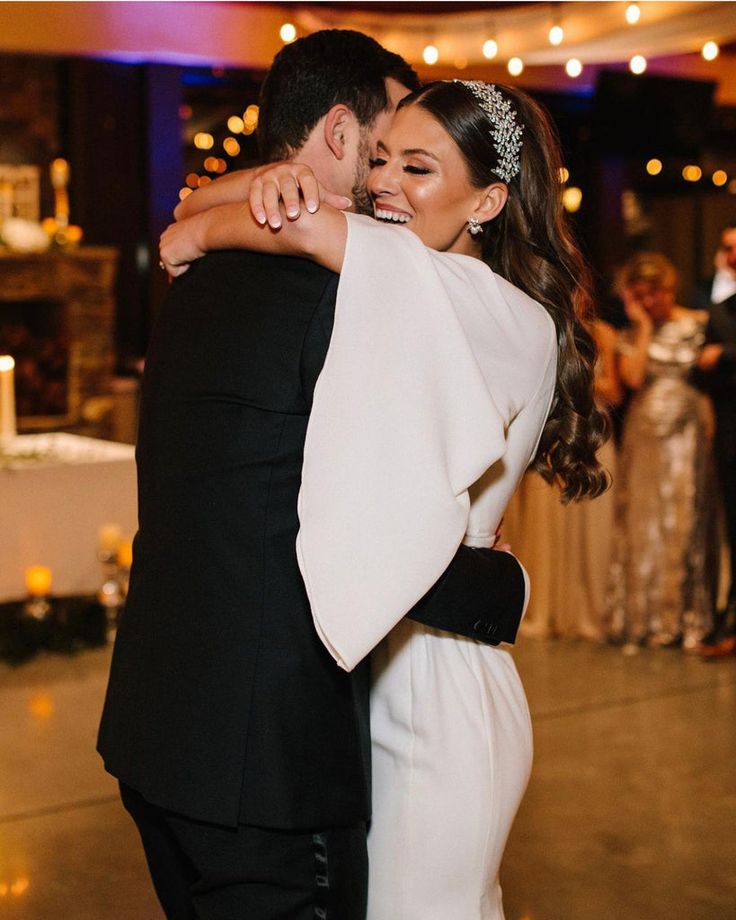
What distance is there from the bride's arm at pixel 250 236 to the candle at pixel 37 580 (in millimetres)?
3546

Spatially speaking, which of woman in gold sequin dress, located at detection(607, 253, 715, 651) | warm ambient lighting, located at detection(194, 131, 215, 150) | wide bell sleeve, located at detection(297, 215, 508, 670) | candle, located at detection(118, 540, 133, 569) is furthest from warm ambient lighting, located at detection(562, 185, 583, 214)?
wide bell sleeve, located at detection(297, 215, 508, 670)

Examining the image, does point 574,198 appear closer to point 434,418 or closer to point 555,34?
point 555,34

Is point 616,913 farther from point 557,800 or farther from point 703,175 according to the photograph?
point 703,175

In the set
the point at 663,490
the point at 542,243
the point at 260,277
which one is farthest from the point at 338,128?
the point at 663,490

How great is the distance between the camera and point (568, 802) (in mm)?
3582

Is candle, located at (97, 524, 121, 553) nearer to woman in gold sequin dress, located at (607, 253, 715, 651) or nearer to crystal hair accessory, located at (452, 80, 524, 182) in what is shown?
woman in gold sequin dress, located at (607, 253, 715, 651)

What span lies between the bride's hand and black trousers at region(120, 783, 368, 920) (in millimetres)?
728

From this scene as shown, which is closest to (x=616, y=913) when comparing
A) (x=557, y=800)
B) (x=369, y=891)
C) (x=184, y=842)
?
(x=557, y=800)

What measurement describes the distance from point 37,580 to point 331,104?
3597 mm

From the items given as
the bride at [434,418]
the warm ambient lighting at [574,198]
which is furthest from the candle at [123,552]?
the warm ambient lighting at [574,198]

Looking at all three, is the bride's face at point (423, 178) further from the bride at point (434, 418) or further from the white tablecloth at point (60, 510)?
the white tablecloth at point (60, 510)

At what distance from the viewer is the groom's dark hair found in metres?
1.81

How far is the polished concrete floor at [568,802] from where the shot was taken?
301 centimetres

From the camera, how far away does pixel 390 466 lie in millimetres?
1359
